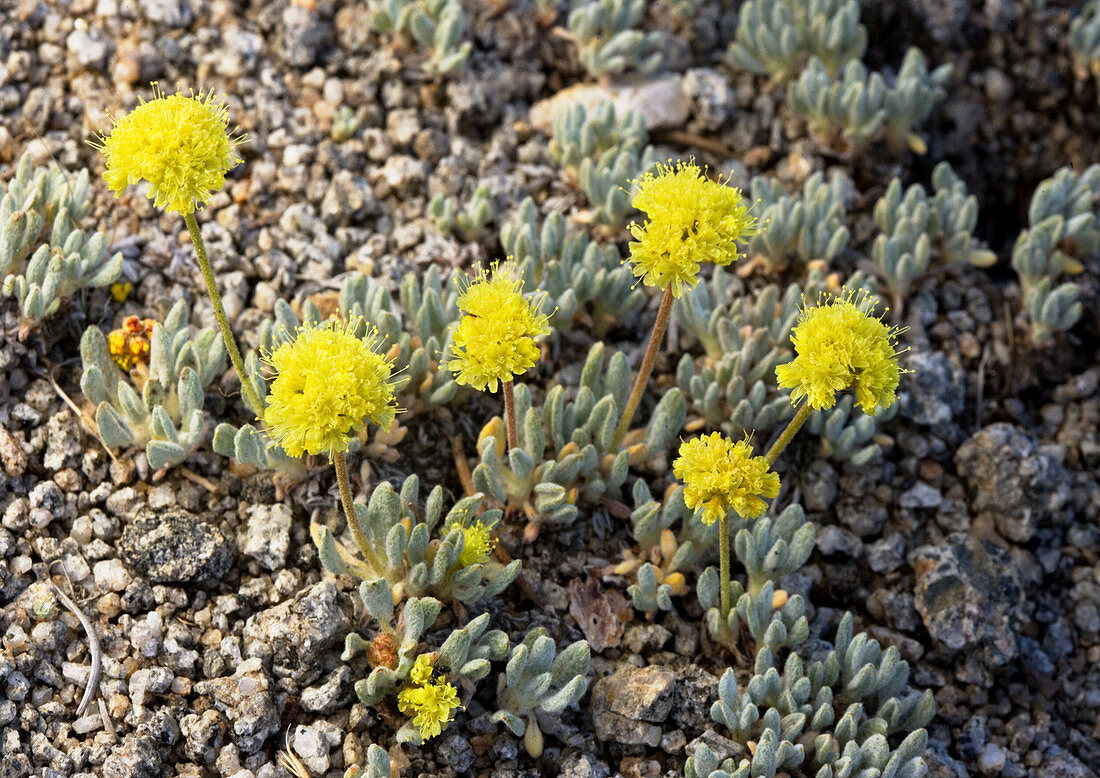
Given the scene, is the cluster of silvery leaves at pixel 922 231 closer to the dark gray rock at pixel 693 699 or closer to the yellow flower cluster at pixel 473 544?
the dark gray rock at pixel 693 699

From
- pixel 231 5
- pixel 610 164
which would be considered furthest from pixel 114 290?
pixel 610 164

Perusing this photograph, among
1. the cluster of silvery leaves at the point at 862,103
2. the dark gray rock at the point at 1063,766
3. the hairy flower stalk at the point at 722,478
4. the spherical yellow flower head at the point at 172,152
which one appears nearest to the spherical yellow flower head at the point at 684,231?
the hairy flower stalk at the point at 722,478

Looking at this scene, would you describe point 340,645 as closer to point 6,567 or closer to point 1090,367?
point 6,567

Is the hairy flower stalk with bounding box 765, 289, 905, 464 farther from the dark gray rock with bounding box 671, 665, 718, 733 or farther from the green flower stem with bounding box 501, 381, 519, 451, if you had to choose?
the dark gray rock with bounding box 671, 665, 718, 733

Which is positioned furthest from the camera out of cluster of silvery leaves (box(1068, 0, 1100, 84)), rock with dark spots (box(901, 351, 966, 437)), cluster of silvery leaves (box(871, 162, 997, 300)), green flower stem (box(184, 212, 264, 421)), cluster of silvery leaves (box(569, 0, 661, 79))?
cluster of silvery leaves (box(1068, 0, 1100, 84))

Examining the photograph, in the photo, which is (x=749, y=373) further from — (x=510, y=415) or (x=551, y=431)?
(x=510, y=415)

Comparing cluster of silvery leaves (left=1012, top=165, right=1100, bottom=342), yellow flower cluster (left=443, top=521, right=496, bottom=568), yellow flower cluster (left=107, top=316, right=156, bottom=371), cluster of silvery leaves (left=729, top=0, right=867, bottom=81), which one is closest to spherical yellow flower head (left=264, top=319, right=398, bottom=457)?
yellow flower cluster (left=443, top=521, right=496, bottom=568)
